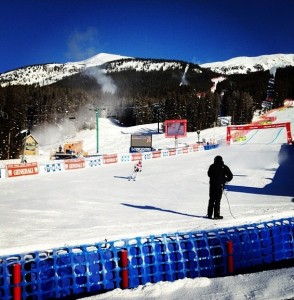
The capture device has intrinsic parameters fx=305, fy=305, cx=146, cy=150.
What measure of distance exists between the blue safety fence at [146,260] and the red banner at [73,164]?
70.4ft

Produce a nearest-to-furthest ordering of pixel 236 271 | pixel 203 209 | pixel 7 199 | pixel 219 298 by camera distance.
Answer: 1. pixel 219 298
2. pixel 236 271
3. pixel 203 209
4. pixel 7 199

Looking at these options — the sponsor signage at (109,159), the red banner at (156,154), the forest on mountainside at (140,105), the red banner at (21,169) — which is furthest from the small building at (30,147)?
the red banner at (21,169)

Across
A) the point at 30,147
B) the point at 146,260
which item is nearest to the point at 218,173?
the point at 146,260

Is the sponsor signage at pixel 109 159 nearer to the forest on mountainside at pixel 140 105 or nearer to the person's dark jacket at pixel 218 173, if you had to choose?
the person's dark jacket at pixel 218 173

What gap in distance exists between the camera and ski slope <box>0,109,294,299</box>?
27.4 feet

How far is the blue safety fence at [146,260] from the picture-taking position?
5000 millimetres

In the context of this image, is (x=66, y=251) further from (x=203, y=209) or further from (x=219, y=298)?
(x=203, y=209)

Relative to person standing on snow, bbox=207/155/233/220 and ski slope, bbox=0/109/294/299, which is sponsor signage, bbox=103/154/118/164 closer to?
ski slope, bbox=0/109/294/299

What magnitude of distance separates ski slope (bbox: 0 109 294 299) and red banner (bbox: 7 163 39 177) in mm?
1006

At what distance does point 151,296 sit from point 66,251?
1.65 meters

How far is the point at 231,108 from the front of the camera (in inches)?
3728

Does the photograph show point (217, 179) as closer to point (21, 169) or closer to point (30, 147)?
point (21, 169)

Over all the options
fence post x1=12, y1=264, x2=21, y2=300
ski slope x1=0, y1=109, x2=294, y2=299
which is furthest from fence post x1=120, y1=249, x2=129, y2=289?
fence post x1=12, y1=264, x2=21, y2=300

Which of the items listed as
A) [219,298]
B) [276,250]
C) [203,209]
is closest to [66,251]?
[219,298]
